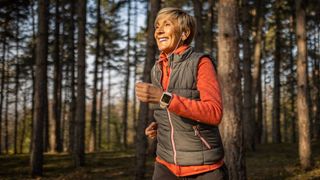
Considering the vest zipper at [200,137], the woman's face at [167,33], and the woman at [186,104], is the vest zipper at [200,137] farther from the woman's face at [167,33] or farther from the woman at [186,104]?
the woman's face at [167,33]

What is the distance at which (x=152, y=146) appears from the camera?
65.0 feet

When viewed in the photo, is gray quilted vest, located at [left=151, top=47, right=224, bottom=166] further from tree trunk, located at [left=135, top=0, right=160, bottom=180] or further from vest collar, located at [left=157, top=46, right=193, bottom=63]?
tree trunk, located at [left=135, top=0, right=160, bottom=180]

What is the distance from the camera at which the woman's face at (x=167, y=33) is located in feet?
8.66

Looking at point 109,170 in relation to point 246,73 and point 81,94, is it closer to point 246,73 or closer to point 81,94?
point 81,94

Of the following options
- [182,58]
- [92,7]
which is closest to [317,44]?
[92,7]

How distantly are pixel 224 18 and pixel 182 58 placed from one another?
6132mm

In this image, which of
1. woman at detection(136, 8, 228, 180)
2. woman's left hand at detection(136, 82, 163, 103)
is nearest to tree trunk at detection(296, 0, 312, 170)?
woman at detection(136, 8, 228, 180)

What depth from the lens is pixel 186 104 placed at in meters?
2.31

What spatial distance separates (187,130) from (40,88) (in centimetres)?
1214

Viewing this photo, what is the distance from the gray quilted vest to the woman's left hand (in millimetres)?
305

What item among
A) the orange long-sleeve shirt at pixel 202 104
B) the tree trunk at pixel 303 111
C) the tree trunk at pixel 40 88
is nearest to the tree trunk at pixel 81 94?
the tree trunk at pixel 40 88

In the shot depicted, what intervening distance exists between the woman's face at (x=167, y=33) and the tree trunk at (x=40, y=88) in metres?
11.9

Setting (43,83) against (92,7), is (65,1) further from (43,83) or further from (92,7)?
(43,83)

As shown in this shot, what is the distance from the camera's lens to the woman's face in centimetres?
264
